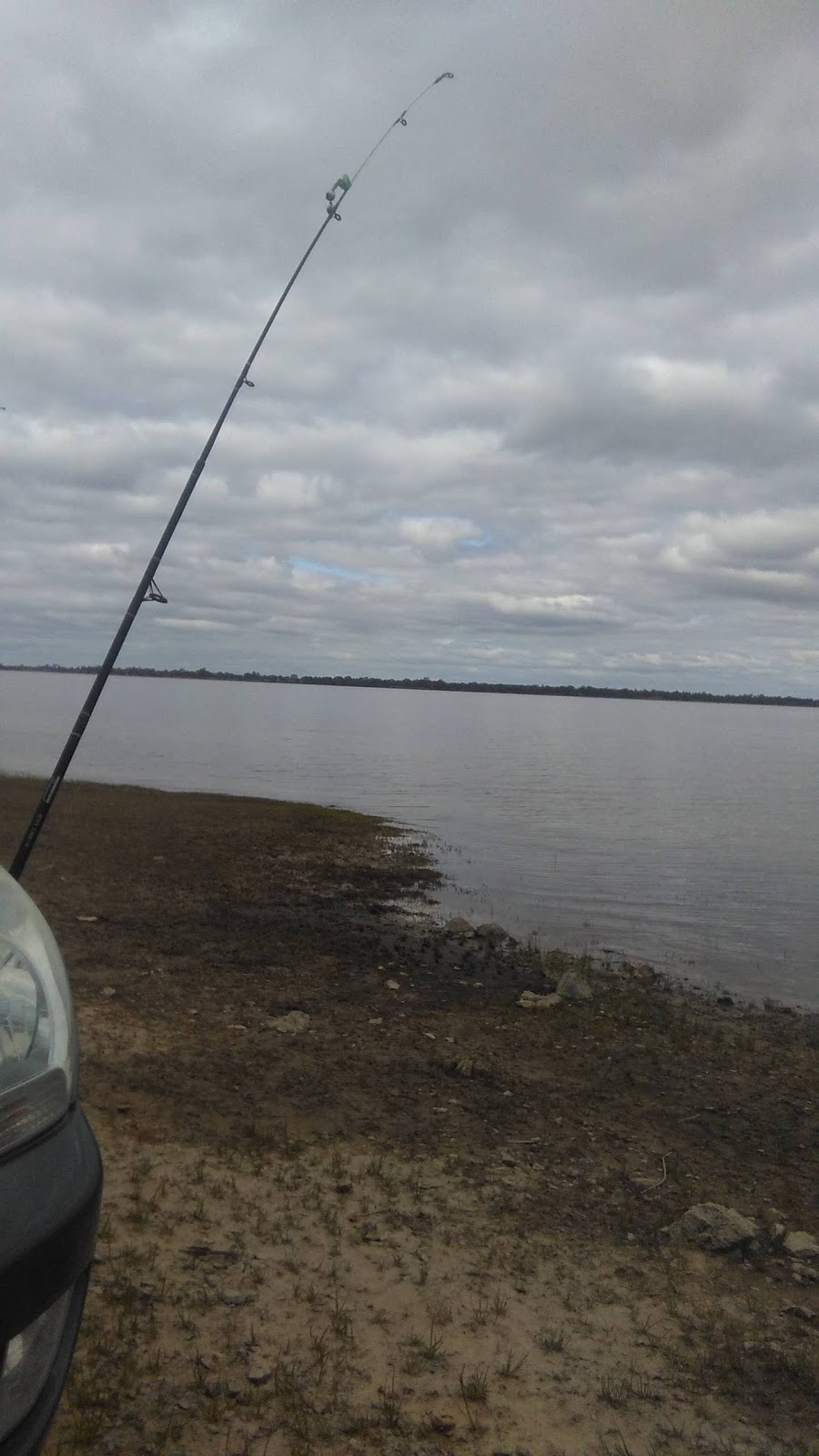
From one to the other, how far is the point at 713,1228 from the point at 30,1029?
3.83 metres

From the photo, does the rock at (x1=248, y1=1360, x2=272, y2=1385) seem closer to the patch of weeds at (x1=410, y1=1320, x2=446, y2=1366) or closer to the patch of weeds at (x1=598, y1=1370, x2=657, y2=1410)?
the patch of weeds at (x1=410, y1=1320, x2=446, y2=1366)

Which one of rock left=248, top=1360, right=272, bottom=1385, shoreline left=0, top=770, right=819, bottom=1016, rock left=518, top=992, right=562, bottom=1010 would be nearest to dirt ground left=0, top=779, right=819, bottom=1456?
rock left=248, top=1360, right=272, bottom=1385

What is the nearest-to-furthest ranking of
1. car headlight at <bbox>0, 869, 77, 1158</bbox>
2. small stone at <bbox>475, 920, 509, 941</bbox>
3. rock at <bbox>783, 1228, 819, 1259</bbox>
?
car headlight at <bbox>0, 869, 77, 1158</bbox> < rock at <bbox>783, 1228, 819, 1259</bbox> < small stone at <bbox>475, 920, 509, 941</bbox>

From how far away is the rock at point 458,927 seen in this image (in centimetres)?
1197

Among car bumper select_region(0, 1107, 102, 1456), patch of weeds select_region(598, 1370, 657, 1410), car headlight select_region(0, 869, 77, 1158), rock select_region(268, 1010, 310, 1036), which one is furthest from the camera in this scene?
rock select_region(268, 1010, 310, 1036)

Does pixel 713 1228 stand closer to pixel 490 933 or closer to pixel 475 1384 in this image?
pixel 475 1384

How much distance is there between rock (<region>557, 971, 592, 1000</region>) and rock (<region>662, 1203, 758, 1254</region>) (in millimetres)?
4356

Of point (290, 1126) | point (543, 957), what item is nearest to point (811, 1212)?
point (290, 1126)

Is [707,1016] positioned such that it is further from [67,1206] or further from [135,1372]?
[67,1206]

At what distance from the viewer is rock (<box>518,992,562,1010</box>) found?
28.5 feet

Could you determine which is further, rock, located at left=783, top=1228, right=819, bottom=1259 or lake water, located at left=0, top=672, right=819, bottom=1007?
lake water, located at left=0, top=672, right=819, bottom=1007

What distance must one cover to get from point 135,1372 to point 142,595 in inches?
176

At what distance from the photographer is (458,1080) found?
21.0ft

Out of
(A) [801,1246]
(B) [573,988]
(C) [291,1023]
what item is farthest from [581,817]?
(A) [801,1246]
